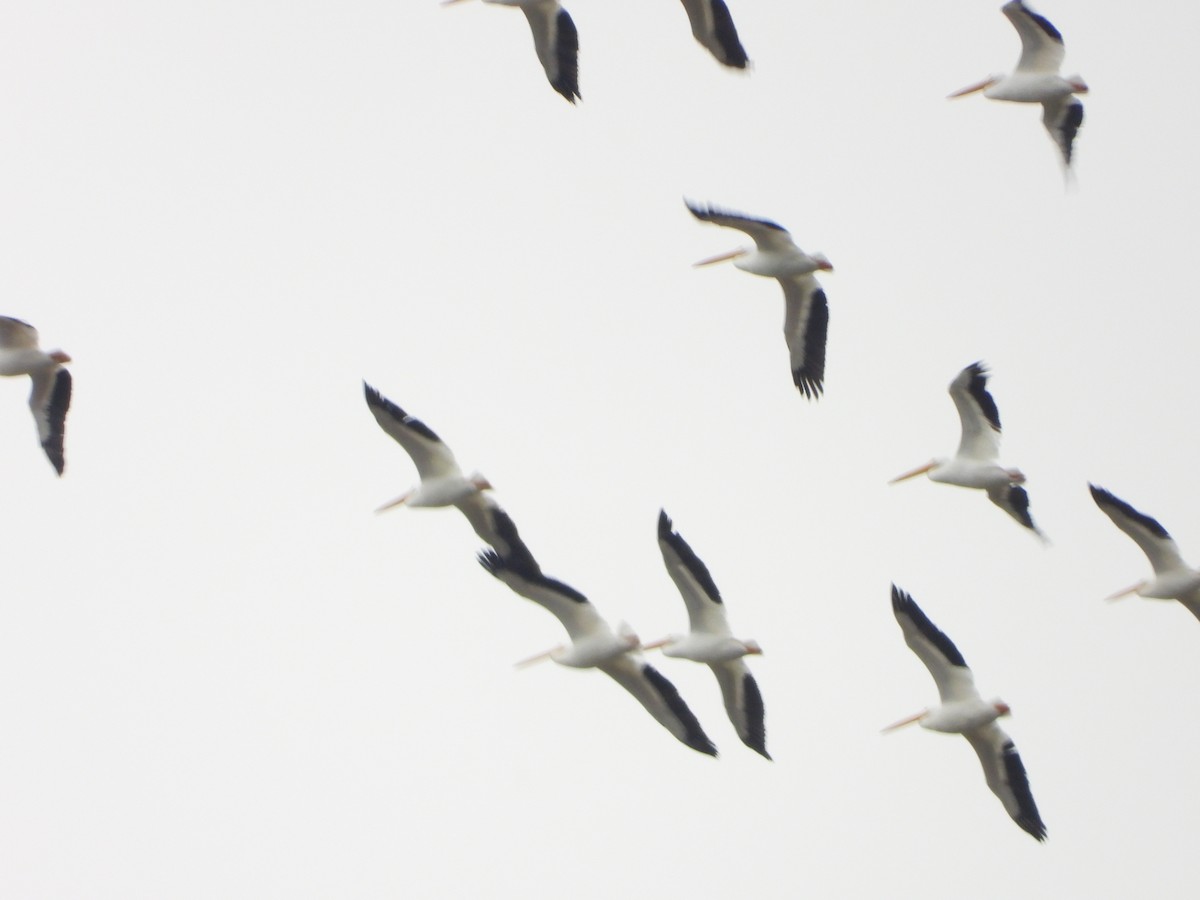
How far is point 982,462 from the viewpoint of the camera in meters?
17.7

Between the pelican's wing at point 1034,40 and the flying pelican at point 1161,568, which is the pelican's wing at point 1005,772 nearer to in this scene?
the flying pelican at point 1161,568

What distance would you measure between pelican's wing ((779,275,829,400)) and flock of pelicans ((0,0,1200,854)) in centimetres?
1

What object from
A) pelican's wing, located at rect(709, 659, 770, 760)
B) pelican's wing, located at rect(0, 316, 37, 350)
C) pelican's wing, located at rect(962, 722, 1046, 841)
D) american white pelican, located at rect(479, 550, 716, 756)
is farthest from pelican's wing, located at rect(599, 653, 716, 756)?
pelican's wing, located at rect(0, 316, 37, 350)

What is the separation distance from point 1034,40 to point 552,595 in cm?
616

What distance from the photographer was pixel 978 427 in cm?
1764

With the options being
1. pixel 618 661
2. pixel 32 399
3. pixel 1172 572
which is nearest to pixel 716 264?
pixel 618 661

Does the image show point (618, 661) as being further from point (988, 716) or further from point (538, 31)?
point (538, 31)

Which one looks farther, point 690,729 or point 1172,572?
point 1172,572

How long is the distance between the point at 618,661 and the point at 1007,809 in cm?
321

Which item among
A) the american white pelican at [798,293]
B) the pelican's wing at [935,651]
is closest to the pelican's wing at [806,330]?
the american white pelican at [798,293]

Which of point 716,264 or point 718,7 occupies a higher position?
point 718,7

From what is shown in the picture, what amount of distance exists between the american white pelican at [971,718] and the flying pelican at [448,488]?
3062mm

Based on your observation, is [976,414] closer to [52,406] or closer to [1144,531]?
[1144,531]

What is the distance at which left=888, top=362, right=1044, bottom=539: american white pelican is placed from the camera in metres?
17.4
